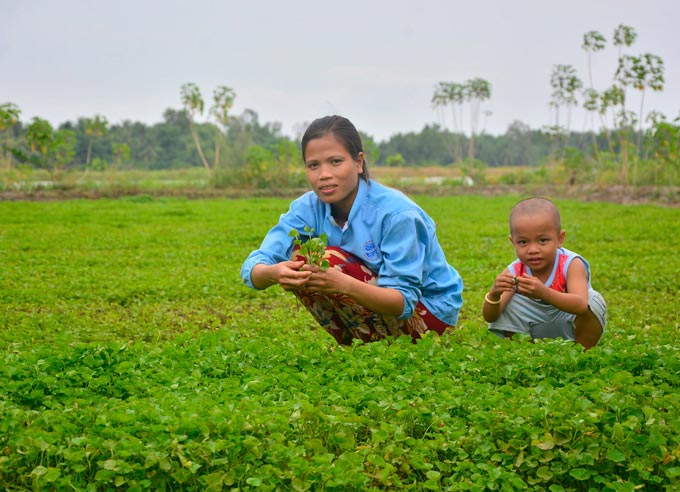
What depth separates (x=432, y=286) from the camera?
502 cm

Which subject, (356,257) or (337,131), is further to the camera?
(356,257)

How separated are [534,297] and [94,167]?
2299 centimetres

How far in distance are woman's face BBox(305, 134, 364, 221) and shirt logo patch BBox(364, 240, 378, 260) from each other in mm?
308

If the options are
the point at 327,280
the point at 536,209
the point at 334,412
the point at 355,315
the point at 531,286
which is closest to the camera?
the point at 334,412

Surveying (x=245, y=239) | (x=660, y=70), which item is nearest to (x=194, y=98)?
(x=660, y=70)

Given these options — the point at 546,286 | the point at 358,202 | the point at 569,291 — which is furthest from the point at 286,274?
the point at 569,291

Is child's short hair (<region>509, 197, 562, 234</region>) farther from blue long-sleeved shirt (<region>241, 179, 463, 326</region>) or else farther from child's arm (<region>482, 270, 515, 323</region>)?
blue long-sleeved shirt (<region>241, 179, 463, 326</region>)

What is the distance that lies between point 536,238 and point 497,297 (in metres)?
0.43

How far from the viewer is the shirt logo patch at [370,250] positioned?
16.0 ft

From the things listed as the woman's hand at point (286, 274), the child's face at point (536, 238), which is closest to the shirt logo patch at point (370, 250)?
the woman's hand at point (286, 274)

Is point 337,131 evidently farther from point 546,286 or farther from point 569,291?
point 569,291

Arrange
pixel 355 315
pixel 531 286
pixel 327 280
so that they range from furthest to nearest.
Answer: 1. pixel 355 315
2. pixel 531 286
3. pixel 327 280

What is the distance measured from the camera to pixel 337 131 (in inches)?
187

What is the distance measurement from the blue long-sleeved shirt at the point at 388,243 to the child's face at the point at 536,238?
17.7 inches
